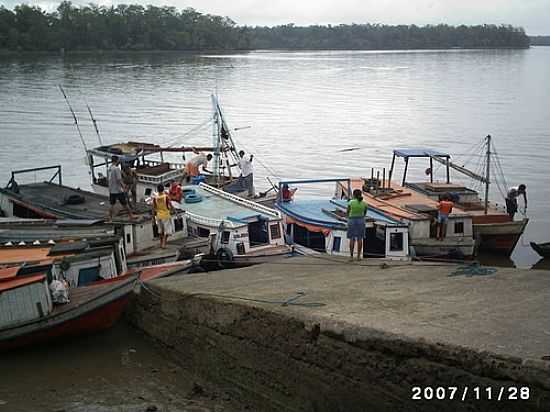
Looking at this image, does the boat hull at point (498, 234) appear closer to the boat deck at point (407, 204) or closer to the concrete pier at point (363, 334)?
the boat deck at point (407, 204)

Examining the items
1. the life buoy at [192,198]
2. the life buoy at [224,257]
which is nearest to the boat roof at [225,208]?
the life buoy at [192,198]

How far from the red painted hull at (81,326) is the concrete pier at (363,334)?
54 cm

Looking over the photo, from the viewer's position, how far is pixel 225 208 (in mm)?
20531

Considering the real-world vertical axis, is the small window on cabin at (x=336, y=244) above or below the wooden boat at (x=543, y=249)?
above

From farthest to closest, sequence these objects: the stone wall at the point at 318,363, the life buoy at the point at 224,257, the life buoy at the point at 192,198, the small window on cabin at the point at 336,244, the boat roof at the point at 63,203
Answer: the life buoy at the point at 192,198 → the boat roof at the point at 63,203 → the small window on cabin at the point at 336,244 → the life buoy at the point at 224,257 → the stone wall at the point at 318,363

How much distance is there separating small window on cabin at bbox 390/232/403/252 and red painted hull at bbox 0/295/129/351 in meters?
7.01

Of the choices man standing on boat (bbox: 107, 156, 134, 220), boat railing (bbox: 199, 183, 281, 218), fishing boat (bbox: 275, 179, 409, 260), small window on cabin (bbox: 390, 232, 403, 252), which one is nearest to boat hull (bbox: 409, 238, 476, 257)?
fishing boat (bbox: 275, 179, 409, 260)

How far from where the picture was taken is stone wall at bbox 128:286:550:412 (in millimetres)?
9117

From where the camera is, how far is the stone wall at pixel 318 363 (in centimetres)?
912

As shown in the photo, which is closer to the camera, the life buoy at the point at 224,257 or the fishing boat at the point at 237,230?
the life buoy at the point at 224,257

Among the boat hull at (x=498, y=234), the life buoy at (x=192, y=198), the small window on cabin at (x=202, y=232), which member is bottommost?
the boat hull at (x=498, y=234)

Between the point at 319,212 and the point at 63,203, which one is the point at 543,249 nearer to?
the point at 319,212

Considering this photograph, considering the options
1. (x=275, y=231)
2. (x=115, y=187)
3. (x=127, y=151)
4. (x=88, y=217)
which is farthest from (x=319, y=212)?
(x=127, y=151)
